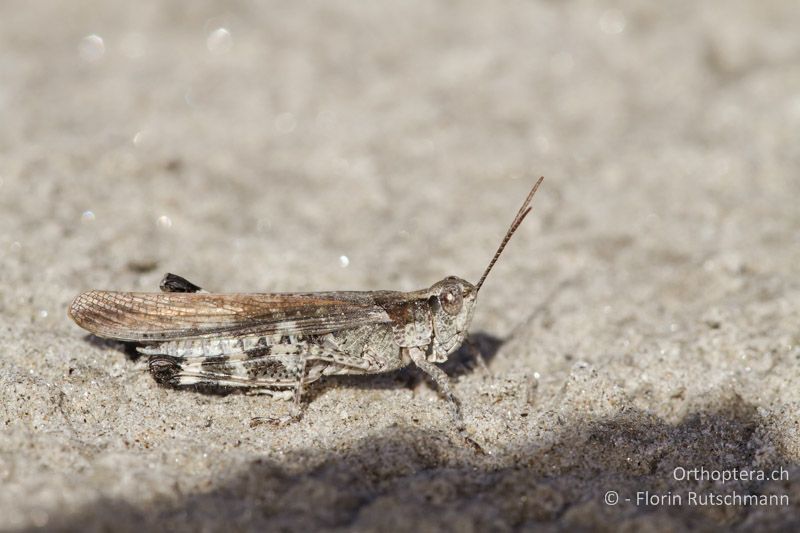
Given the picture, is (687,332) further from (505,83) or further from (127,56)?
(127,56)

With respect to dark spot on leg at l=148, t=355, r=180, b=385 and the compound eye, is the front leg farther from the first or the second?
dark spot on leg at l=148, t=355, r=180, b=385

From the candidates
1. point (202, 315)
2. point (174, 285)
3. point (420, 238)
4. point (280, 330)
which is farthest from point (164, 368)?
point (420, 238)

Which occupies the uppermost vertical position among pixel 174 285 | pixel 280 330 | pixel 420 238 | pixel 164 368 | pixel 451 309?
pixel 420 238

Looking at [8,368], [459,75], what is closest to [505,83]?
[459,75]

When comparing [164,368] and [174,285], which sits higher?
[174,285]

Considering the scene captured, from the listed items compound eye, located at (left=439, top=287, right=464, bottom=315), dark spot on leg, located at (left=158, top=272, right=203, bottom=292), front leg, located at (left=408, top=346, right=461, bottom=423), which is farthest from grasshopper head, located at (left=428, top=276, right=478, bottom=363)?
dark spot on leg, located at (left=158, top=272, right=203, bottom=292)

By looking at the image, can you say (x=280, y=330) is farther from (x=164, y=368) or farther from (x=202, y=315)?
(x=164, y=368)
